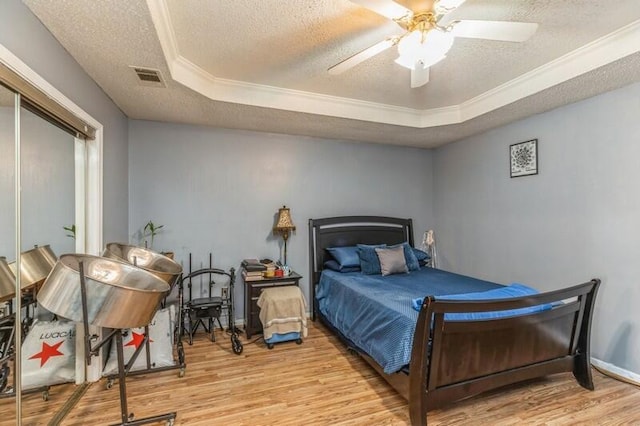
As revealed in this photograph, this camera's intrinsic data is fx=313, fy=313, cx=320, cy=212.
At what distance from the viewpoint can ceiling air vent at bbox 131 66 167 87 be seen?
2.36 metres

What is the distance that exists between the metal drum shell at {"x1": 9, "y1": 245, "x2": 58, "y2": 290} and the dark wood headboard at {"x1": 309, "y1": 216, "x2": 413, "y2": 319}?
266 cm

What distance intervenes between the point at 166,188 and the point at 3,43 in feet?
7.42

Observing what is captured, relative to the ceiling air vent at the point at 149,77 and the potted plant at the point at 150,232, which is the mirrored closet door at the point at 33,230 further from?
the potted plant at the point at 150,232

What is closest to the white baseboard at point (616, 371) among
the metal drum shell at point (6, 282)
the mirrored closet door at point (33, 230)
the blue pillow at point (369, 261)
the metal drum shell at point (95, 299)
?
the blue pillow at point (369, 261)

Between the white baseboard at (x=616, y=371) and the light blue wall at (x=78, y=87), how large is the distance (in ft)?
14.8

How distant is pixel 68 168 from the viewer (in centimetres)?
231

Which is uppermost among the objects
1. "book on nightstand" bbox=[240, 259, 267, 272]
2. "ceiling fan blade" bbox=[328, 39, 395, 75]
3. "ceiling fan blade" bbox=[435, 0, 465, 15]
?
"ceiling fan blade" bbox=[435, 0, 465, 15]

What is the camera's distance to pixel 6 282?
162cm

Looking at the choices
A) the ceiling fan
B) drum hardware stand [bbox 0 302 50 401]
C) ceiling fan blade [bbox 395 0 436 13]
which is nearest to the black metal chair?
drum hardware stand [bbox 0 302 50 401]

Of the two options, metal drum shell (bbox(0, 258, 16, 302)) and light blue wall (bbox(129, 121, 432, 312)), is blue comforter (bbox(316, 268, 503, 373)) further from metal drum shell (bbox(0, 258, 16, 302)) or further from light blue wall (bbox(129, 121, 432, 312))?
metal drum shell (bbox(0, 258, 16, 302))

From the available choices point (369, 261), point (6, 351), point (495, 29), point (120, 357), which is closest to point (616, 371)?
point (369, 261)

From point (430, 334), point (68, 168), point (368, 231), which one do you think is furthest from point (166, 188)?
point (430, 334)

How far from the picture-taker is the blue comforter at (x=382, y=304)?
2246 millimetres

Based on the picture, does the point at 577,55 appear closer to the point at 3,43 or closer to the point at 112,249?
the point at 3,43
